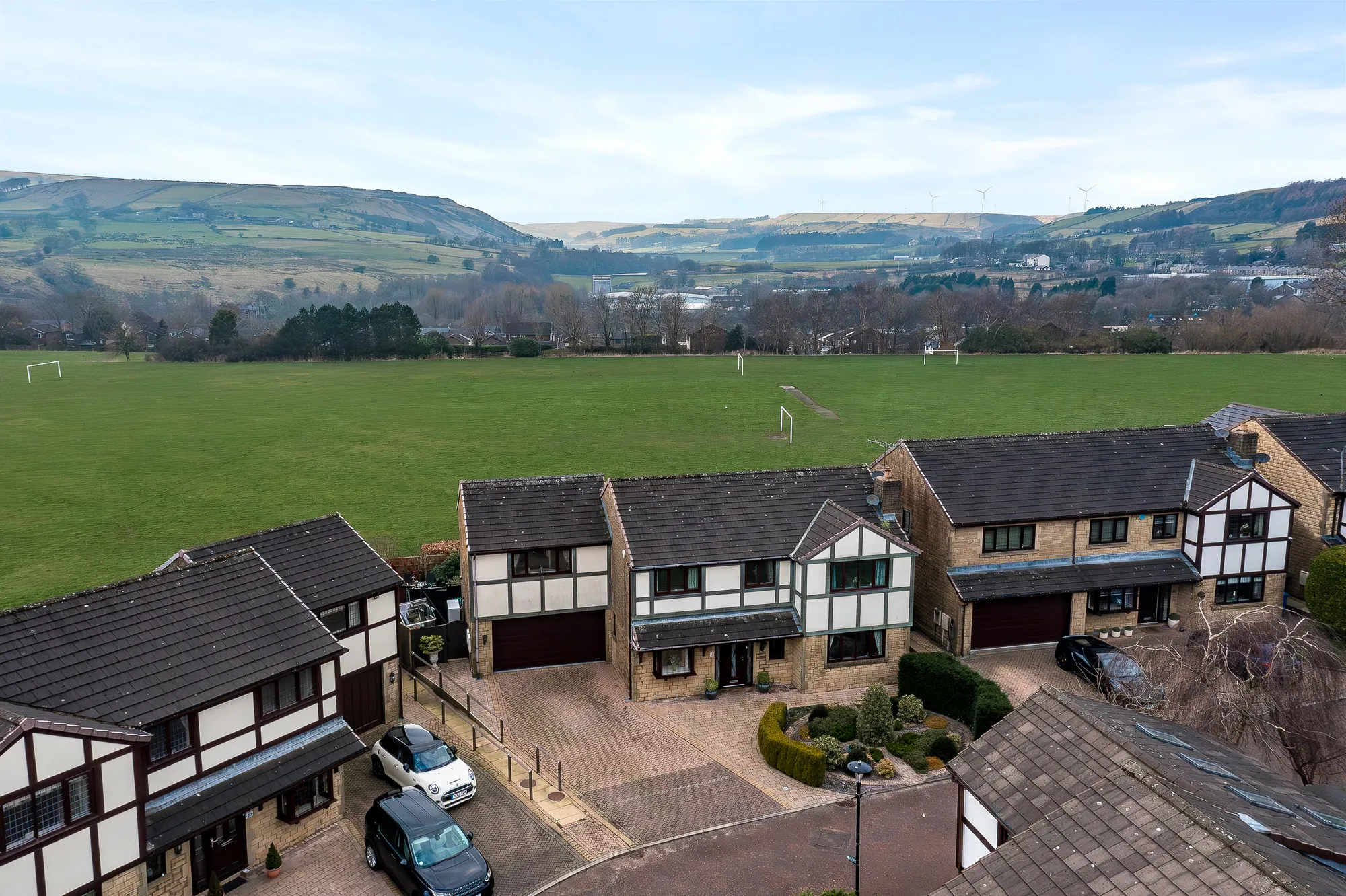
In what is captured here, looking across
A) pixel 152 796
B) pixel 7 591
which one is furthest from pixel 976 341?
pixel 152 796

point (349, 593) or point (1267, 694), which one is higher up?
point (349, 593)

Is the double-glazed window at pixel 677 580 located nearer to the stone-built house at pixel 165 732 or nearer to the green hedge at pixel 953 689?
the green hedge at pixel 953 689

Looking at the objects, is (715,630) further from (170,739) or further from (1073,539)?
(170,739)

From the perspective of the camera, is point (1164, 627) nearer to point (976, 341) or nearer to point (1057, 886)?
point (1057, 886)

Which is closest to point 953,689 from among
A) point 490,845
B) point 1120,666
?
point 1120,666

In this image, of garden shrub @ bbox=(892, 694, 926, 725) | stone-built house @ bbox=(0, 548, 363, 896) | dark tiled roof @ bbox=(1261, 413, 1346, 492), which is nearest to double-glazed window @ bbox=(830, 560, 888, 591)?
garden shrub @ bbox=(892, 694, 926, 725)
